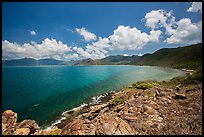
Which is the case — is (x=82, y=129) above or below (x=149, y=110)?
above

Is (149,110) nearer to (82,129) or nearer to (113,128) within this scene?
(113,128)

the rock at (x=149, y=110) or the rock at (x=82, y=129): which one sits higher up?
the rock at (x=82, y=129)

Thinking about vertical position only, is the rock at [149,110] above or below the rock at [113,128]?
below

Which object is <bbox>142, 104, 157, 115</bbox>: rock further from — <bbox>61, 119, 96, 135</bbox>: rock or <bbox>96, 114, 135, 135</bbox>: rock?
<bbox>61, 119, 96, 135</bbox>: rock

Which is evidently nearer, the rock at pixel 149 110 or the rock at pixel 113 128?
the rock at pixel 113 128

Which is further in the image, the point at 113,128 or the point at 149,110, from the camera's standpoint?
the point at 149,110

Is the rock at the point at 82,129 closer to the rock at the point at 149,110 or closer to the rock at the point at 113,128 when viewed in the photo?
the rock at the point at 113,128

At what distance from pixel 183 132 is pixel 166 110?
13.0 ft

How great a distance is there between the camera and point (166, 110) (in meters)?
14.4

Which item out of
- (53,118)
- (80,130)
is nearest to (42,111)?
(53,118)

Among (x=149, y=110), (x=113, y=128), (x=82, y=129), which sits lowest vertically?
(x=149, y=110)

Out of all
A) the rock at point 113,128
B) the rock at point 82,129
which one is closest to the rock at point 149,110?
the rock at point 113,128

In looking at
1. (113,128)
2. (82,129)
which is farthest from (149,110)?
(82,129)

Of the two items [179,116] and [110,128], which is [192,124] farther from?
[110,128]
